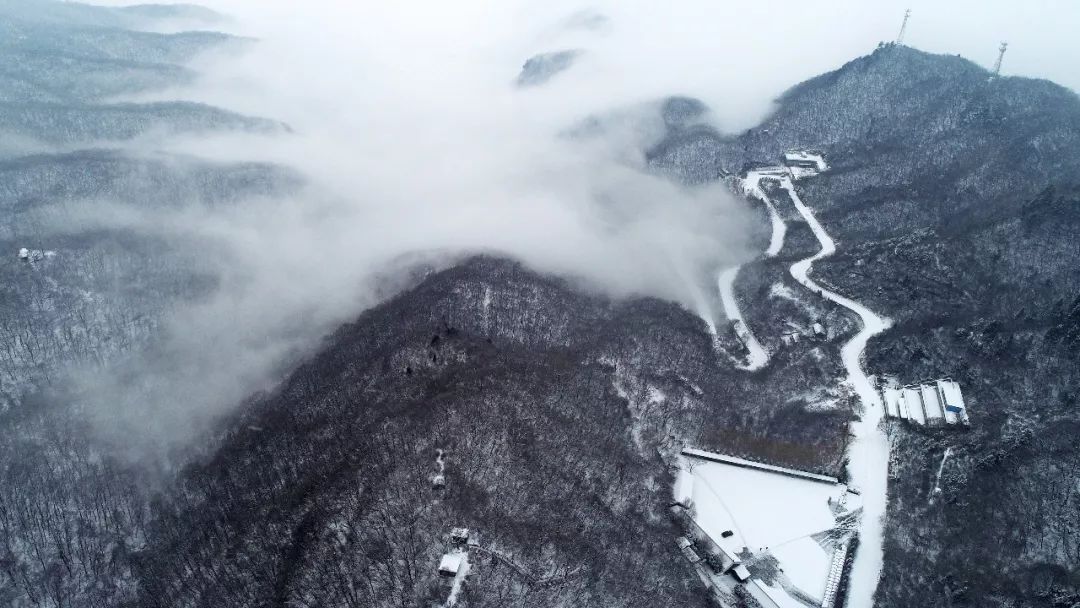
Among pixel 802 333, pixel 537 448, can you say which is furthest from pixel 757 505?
pixel 802 333

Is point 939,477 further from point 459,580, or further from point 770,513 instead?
point 459,580

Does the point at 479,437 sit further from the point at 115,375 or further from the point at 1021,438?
the point at 115,375

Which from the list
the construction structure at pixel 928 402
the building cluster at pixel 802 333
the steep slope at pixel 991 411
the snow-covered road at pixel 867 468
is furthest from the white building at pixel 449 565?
the building cluster at pixel 802 333

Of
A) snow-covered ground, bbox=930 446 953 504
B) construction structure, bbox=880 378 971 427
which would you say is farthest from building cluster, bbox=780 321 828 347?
snow-covered ground, bbox=930 446 953 504

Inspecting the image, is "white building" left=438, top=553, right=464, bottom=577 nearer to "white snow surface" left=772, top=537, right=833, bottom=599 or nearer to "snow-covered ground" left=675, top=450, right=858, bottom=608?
"snow-covered ground" left=675, top=450, right=858, bottom=608

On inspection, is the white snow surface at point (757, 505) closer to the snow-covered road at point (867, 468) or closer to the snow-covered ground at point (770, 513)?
the snow-covered ground at point (770, 513)
